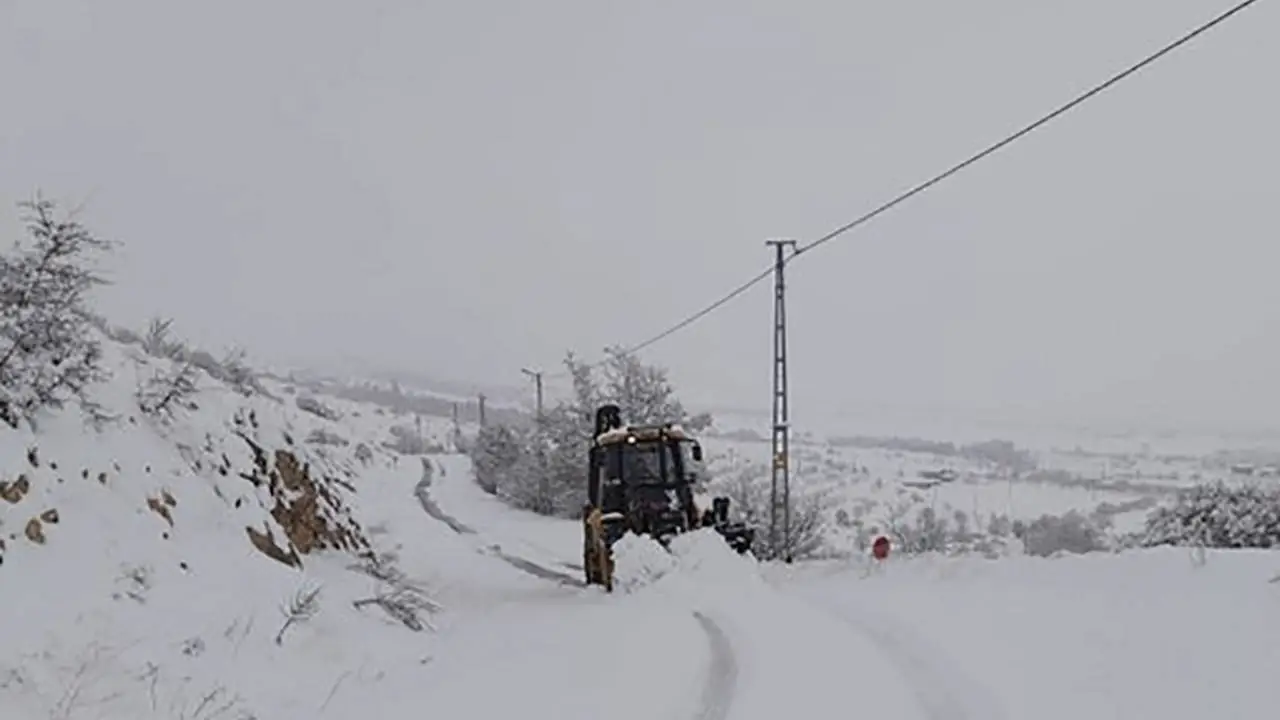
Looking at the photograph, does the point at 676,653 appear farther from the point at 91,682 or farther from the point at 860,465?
the point at 860,465

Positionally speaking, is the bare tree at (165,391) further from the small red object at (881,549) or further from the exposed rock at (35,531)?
the small red object at (881,549)

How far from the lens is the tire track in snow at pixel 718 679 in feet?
28.0

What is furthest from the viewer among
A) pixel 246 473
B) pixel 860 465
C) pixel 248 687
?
pixel 860 465

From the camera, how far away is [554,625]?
13570 millimetres

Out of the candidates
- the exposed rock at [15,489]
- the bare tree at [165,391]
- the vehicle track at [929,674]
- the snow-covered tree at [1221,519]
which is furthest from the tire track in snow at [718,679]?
the snow-covered tree at [1221,519]

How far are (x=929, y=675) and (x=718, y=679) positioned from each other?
186cm

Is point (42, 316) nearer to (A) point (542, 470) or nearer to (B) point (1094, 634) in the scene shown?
(B) point (1094, 634)

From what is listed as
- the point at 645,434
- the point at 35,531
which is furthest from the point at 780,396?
the point at 35,531

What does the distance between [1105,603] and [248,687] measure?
796 centimetres

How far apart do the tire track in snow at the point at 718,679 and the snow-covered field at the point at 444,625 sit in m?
0.04

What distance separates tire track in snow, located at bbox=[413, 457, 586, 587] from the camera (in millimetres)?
23694

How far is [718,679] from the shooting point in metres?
9.70

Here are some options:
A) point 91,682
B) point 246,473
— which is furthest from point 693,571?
point 91,682

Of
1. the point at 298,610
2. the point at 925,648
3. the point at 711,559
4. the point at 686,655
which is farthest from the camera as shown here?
the point at 711,559
